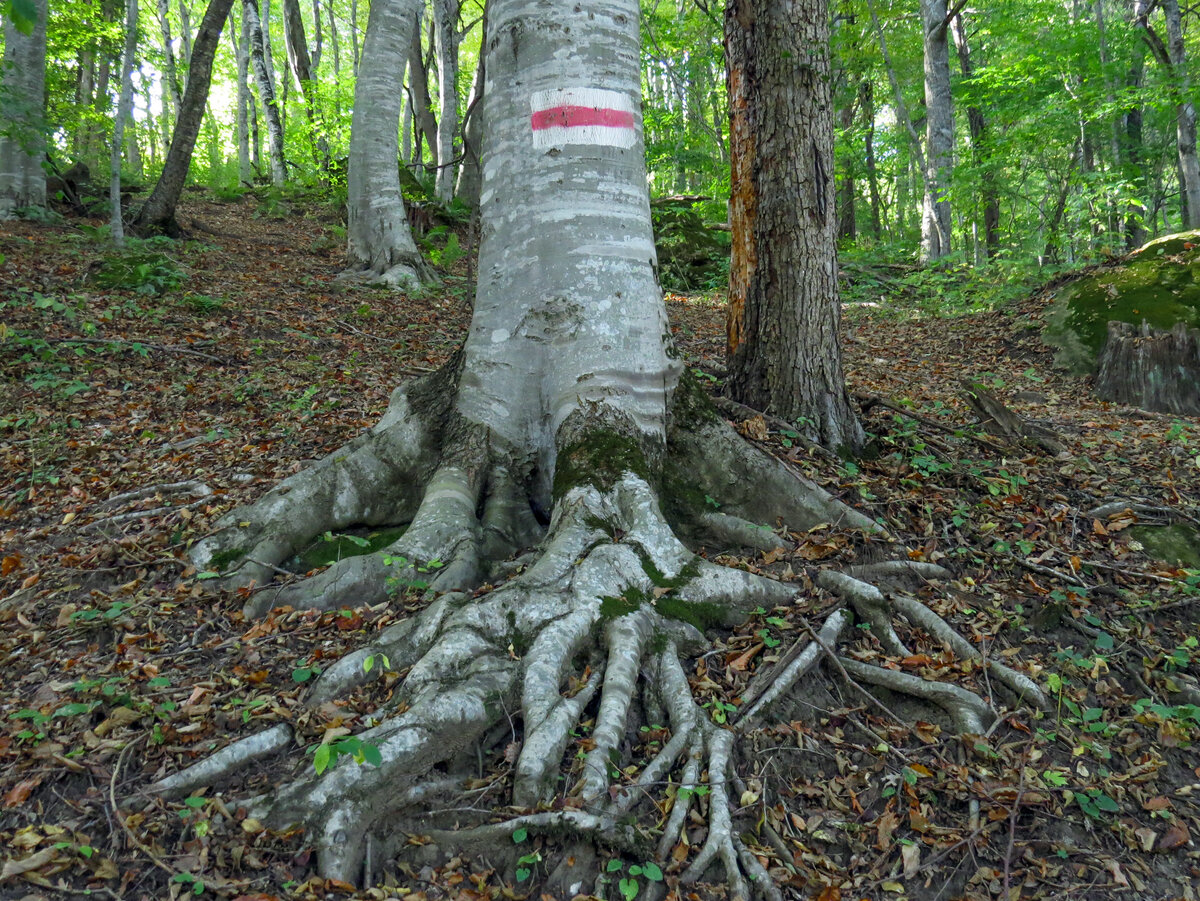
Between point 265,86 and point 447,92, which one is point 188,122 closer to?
point 447,92

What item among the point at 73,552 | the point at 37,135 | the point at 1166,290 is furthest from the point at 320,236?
the point at 1166,290

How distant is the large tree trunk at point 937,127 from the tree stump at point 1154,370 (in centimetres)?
637

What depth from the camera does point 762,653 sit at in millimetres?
3182

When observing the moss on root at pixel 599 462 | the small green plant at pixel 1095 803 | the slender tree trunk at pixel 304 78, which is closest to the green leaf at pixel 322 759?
the moss on root at pixel 599 462

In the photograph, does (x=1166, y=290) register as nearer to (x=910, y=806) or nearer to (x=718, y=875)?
(x=910, y=806)

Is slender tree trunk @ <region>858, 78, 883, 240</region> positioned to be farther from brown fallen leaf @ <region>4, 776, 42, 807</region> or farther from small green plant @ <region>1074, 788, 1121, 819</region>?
brown fallen leaf @ <region>4, 776, 42, 807</region>

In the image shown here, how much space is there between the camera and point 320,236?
14453 mm

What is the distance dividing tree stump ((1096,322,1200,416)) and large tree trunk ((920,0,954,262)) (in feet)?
20.9

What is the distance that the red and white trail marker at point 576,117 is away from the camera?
13.0 feet

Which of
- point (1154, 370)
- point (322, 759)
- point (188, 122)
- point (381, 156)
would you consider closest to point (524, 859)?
point (322, 759)

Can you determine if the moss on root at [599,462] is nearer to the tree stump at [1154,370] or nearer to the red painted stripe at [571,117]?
the red painted stripe at [571,117]

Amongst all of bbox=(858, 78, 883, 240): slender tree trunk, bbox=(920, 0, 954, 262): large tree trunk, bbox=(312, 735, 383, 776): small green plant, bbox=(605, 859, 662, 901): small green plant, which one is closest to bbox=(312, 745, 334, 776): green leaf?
bbox=(312, 735, 383, 776): small green plant

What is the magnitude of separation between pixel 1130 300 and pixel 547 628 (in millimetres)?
8587

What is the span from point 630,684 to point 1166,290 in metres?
8.68
